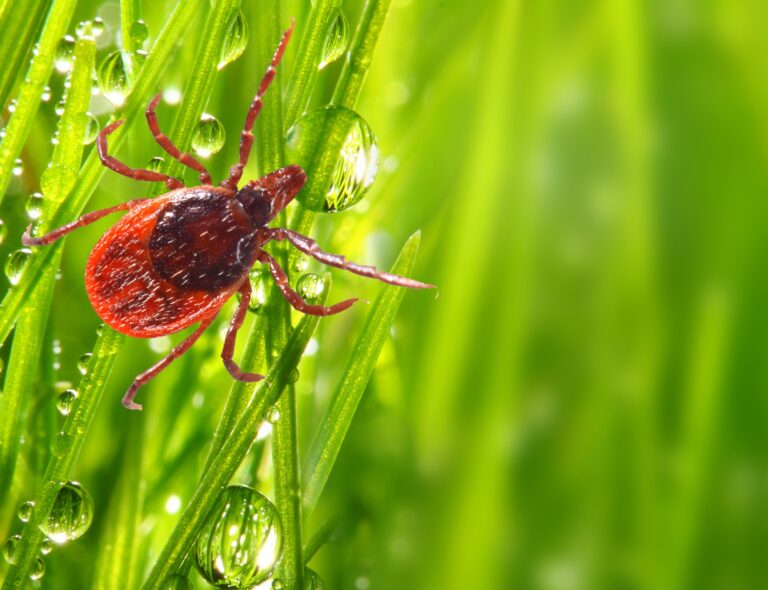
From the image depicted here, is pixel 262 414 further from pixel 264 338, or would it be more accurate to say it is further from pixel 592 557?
pixel 592 557

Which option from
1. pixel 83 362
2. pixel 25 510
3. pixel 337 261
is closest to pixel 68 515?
pixel 25 510

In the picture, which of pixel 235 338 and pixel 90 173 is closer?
pixel 90 173

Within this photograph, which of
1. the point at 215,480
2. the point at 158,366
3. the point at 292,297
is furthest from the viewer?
the point at 158,366

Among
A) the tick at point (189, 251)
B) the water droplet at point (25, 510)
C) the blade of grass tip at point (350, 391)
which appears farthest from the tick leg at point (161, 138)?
the water droplet at point (25, 510)

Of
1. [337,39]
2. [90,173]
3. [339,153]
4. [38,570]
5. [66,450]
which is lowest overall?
[38,570]

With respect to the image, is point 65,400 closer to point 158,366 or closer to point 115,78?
point 158,366

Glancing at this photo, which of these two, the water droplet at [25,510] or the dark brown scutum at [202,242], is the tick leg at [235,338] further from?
the water droplet at [25,510]
